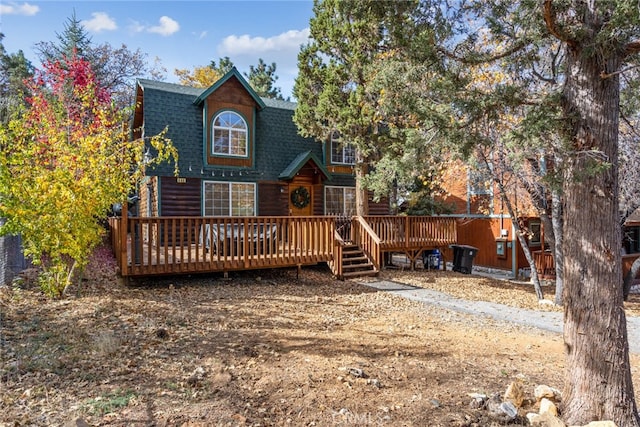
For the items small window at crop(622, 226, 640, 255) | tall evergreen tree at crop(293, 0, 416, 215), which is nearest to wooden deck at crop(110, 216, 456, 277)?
tall evergreen tree at crop(293, 0, 416, 215)

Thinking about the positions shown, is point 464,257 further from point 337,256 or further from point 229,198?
point 229,198

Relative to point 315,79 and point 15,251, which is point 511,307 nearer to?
point 315,79

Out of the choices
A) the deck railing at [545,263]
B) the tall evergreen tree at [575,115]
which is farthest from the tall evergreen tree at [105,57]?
the deck railing at [545,263]

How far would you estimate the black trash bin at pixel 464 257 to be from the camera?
543 inches

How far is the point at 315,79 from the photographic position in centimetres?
1194

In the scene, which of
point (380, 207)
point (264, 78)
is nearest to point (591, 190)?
point (380, 207)

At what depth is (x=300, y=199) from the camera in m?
14.7

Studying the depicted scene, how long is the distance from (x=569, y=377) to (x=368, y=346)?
2069 mm

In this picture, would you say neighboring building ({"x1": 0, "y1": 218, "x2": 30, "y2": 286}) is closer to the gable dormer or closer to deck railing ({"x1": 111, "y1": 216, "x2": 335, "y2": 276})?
deck railing ({"x1": 111, "y1": 216, "x2": 335, "y2": 276})

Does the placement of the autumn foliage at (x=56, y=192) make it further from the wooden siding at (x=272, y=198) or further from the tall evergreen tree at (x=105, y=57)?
the tall evergreen tree at (x=105, y=57)

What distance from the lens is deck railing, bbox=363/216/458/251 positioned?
11.9 meters

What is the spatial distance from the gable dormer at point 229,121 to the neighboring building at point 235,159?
33 millimetres

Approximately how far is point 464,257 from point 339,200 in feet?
16.7

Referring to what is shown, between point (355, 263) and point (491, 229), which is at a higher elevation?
point (491, 229)
